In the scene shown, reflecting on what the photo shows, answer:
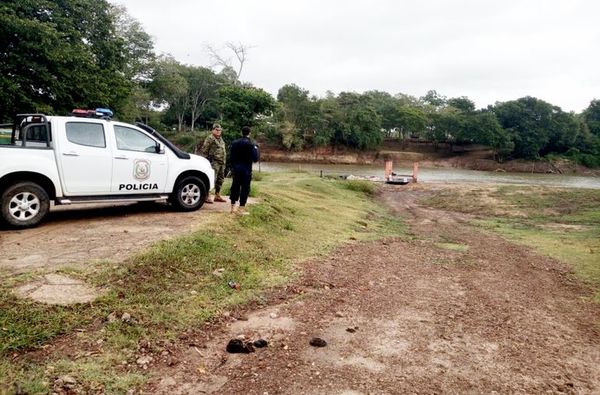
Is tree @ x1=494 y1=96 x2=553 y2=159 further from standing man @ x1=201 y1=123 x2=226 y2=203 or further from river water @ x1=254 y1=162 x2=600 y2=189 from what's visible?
standing man @ x1=201 y1=123 x2=226 y2=203

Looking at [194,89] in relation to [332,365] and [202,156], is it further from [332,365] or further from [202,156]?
[332,365]

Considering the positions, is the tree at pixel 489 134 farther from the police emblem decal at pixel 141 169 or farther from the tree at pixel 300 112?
the police emblem decal at pixel 141 169

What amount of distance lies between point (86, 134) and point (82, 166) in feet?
1.93

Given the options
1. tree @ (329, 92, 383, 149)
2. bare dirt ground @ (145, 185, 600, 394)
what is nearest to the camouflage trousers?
bare dirt ground @ (145, 185, 600, 394)

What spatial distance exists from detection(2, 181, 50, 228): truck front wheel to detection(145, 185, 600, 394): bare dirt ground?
409 centimetres

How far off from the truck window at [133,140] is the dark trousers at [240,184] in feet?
5.37

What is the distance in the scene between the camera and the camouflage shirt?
9.52m

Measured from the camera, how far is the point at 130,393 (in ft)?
10.8

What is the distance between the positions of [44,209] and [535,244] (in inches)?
451

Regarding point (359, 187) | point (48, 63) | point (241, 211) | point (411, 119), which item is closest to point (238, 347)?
point (241, 211)

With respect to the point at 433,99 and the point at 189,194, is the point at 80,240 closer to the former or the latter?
the point at 189,194

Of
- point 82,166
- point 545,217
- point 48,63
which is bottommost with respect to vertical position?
point 545,217

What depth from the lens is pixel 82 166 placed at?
23.7ft

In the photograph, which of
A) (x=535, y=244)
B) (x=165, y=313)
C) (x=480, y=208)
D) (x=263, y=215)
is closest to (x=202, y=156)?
(x=263, y=215)
